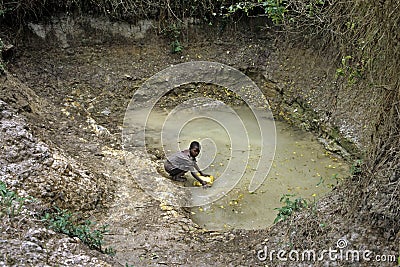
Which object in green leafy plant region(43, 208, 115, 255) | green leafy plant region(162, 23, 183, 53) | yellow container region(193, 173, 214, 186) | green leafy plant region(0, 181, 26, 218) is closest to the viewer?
green leafy plant region(0, 181, 26, 218)

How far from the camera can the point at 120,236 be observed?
473 centimetres

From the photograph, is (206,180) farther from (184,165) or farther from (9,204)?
(9,204)

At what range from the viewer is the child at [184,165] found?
244 inches

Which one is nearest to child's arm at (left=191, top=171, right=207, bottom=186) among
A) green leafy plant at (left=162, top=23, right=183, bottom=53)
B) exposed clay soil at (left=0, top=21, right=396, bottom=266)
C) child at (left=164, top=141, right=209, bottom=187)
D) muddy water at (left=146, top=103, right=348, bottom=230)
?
child at (left=164, top=141, right=209, bottom=187)

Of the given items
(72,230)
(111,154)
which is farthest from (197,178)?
(72,230)

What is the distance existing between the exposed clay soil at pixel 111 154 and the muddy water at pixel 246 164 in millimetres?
625

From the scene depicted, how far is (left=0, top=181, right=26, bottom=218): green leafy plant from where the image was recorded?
3430mm

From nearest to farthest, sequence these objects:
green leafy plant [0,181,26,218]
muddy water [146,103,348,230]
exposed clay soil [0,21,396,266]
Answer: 1. green leafy plant [0,181,26,218]
2. exposed clay soil [0,21,396,266]
3. muddy water [146,103,348,230]

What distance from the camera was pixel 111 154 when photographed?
649 cm

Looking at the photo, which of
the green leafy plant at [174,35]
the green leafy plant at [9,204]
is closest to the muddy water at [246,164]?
the green leafy plant at [174,35]

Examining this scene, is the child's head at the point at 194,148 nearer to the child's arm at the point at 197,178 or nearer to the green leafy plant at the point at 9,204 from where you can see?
the child's arm at the point at 197,178

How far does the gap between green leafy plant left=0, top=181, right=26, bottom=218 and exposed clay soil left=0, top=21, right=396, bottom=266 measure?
19 cm

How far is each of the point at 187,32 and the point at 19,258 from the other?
298 inches

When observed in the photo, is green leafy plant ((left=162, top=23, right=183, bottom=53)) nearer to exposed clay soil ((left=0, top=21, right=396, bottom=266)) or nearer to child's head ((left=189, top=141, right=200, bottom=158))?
exposed clay soil ((left=0, top=21, right=396, bottom=266))
